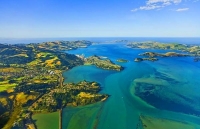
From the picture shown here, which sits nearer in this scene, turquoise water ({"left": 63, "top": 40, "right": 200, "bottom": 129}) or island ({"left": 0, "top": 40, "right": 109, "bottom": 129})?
turquoise water ({"left": 63, "top": 40, "right": 200, "bottom": 129})

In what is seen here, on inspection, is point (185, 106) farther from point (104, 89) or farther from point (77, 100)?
point (77, 100)

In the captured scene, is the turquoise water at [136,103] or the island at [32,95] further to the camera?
the island at [32,95]

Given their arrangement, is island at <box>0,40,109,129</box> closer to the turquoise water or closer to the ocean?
the ocean

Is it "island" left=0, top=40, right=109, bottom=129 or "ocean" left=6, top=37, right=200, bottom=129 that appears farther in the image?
"island" left=0, top=40, right=109, bottom=129

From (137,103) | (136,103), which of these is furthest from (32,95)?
(137,103)

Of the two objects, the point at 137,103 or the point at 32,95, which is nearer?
the point at 137,103

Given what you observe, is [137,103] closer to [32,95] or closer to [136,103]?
[136,103]

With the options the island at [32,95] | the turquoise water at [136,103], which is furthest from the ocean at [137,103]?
the island at [32,95]

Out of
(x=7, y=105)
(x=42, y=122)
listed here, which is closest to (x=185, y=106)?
(x=42, y=122)

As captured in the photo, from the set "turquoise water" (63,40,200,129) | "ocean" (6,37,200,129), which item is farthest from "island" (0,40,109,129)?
"turquoise water" (63,40,200,129)

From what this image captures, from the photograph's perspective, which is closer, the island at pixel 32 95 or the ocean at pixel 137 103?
the ocean at pixel 137 103

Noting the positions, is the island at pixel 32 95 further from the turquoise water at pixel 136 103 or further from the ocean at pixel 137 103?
the turquoise water at pixel 136 103
